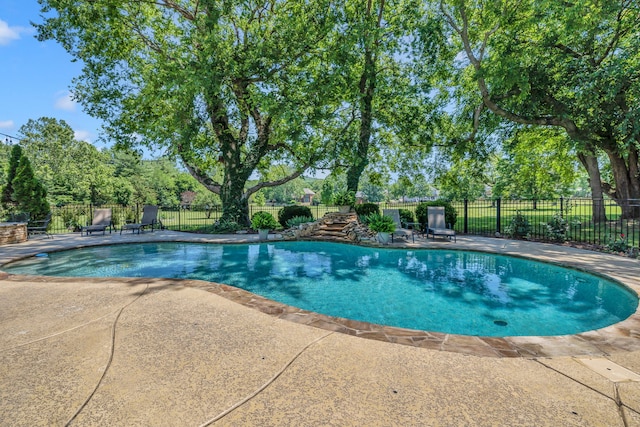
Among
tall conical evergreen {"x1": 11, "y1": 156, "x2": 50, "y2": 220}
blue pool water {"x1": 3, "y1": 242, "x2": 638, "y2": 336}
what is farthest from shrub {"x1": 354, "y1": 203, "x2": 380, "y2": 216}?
tall conical evergreen {"x1": 11, "y1": 156, "x2": 50, "y2": 220}

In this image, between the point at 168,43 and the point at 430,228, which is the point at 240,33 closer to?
the point at 168,43

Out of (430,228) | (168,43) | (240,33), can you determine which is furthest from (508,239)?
(168,43)

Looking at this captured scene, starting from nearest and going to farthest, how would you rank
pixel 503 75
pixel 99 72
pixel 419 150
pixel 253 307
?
pixel 253 307 < pixel 503 75 < pixel 99 72 < pixel 419 150

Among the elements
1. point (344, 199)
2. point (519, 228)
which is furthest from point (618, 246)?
point (344, 199)

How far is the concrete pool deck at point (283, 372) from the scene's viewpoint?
70.6 inches

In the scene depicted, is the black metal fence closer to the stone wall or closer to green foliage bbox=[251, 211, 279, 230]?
green foliage bbox=[251, 211, 279, 230]

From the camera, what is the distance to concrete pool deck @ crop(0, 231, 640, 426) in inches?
70.6

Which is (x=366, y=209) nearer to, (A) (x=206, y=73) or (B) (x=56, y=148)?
(A) (x=206, y=73)

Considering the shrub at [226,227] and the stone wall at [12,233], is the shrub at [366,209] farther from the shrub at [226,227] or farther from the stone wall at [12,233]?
the stone wall at [12,233]

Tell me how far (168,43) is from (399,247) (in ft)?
44.3

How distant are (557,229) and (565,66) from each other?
20.0 ft

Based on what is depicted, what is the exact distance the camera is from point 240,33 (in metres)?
13.6

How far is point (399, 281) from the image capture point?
618 cm

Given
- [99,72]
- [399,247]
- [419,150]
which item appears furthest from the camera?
[419,150]
